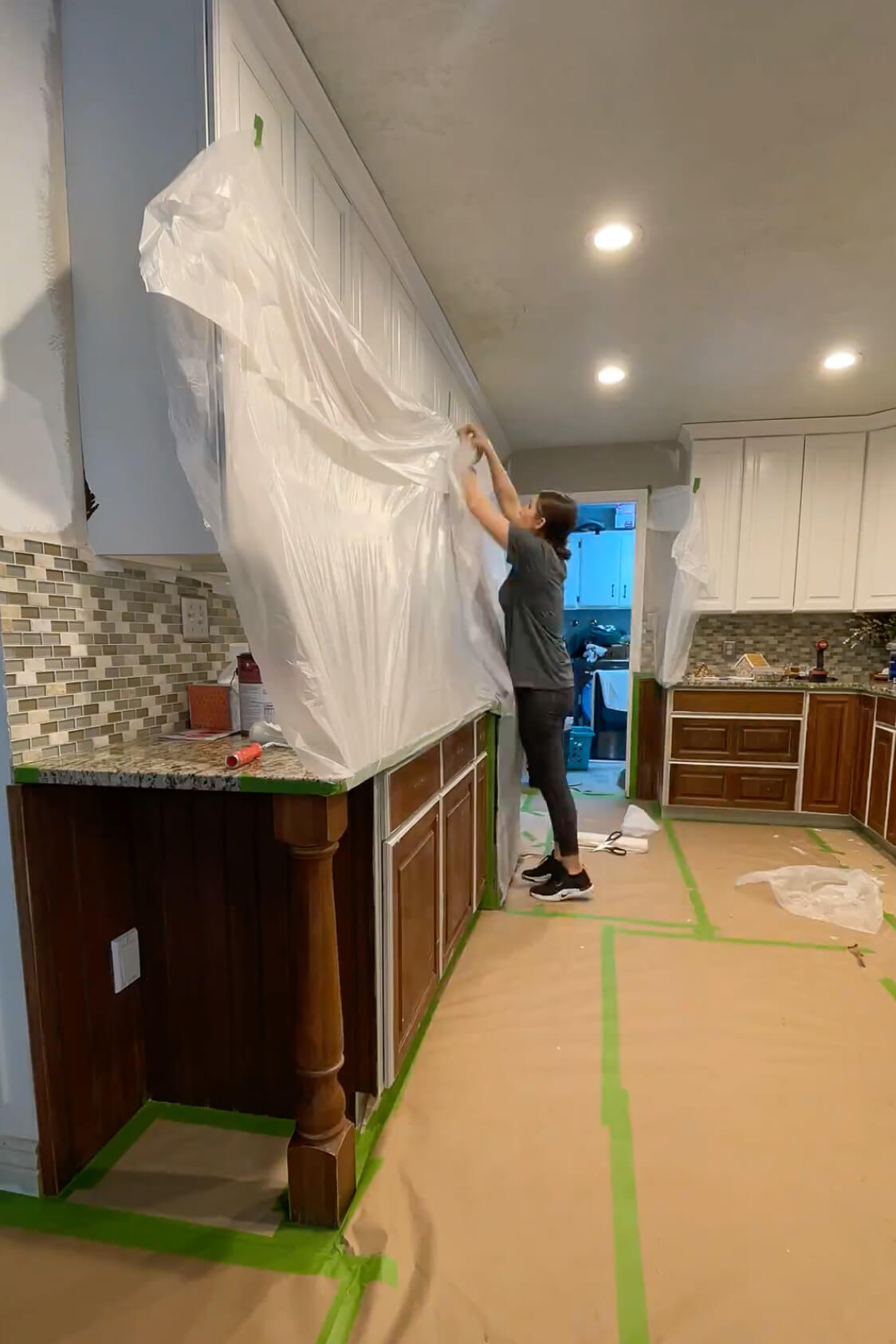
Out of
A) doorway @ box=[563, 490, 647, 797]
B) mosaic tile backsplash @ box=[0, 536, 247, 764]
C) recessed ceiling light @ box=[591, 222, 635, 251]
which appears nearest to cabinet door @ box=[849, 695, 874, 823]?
doorway @ box=[563, 490, 647, 797]

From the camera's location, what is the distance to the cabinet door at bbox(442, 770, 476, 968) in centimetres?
184

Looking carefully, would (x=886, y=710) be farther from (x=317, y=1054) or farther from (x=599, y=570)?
(x=317, y=1054)

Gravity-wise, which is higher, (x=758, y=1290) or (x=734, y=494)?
(x=734, y=494)

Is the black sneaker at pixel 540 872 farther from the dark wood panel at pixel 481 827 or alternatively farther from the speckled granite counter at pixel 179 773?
the speckled granite counter at pixel 179 773

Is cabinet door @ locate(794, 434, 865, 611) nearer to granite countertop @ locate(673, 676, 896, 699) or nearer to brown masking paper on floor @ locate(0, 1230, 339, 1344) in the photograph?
granite countertop @ locate(673, 676, 896, 699)

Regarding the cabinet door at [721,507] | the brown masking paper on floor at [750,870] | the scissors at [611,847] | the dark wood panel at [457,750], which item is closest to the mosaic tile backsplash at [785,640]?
the cabinet door at [721,507]

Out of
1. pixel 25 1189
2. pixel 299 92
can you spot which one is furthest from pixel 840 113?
pixel 25 1189

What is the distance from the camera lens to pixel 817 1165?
1.31m

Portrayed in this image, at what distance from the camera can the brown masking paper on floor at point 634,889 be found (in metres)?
2.47

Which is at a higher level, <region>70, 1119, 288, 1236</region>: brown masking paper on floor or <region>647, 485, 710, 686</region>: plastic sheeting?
<region>647, 485, 710, 686</region>: plastic sheeting

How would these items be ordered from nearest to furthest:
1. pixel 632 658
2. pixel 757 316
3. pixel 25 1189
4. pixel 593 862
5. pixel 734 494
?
pixel 25 1189 < pixel 757 316 < pixel 593 862 < pixel 734 494 < pixel 632 658

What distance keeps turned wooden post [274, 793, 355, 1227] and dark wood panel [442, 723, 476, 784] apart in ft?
2.16

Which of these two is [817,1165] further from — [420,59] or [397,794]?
[420,59]

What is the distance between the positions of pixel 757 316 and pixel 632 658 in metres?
2.12
